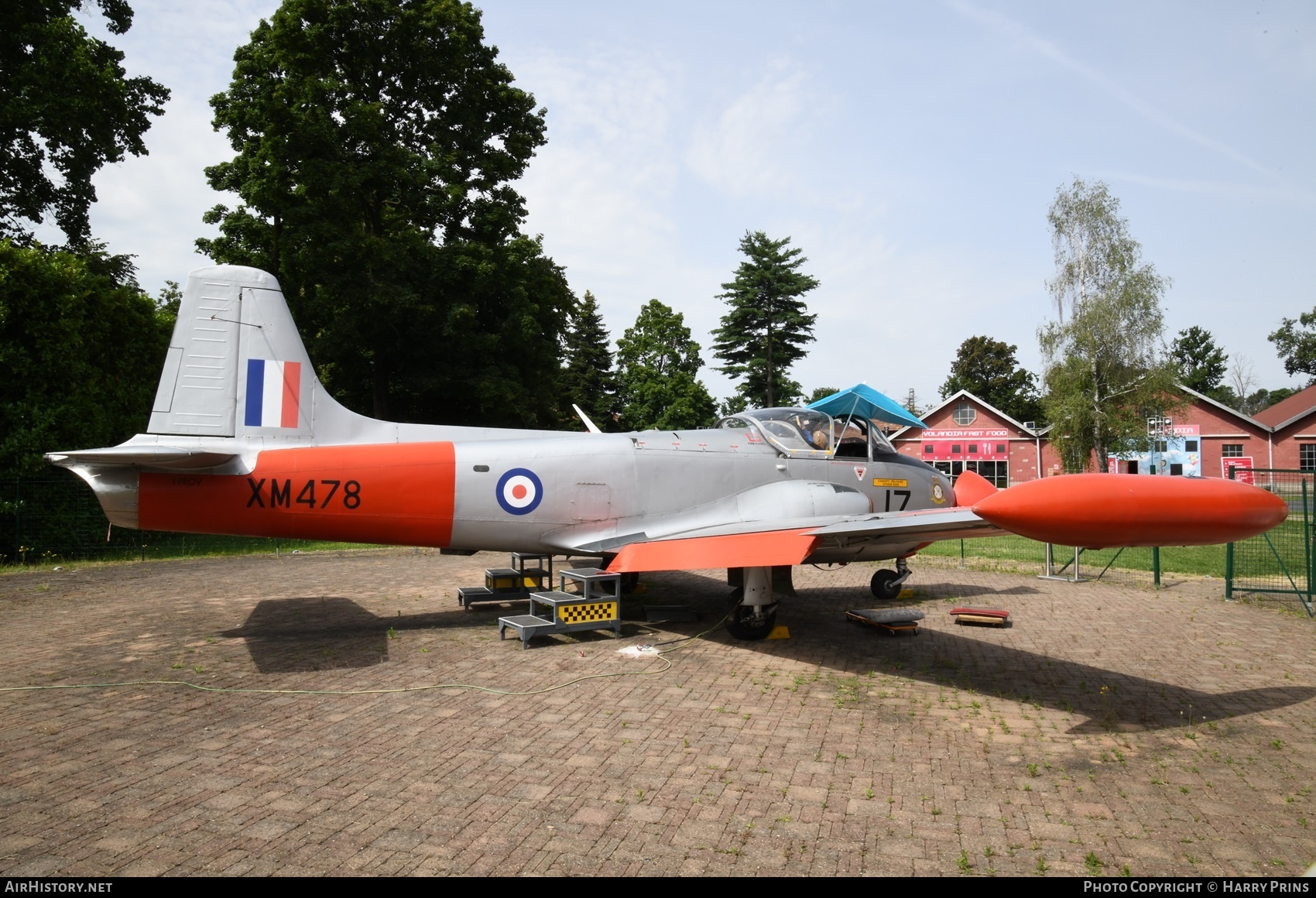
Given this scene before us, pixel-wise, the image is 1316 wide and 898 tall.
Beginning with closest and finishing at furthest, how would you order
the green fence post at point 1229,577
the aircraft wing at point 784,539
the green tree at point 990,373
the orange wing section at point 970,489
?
the aircraft wing at point 784,539 → the orange wing section at point 970,489 → the green fence post at point 1229,577 → the green tree at point 990,373

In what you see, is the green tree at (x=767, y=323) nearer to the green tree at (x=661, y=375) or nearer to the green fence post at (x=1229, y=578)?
the green tree at (x=661, y=375)

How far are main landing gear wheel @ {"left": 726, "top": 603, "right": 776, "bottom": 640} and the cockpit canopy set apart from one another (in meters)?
2.39

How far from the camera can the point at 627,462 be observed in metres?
9.35

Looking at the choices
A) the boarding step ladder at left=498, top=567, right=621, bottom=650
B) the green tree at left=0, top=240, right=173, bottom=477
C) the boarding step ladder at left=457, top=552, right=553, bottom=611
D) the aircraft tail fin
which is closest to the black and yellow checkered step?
the boarding step ladder at left=498, top=567, right=621, bottom=650

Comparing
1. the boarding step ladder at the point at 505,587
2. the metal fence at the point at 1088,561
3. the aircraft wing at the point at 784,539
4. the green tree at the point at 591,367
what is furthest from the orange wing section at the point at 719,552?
the green tree at the point at 591,367

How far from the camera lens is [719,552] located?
7832 mm

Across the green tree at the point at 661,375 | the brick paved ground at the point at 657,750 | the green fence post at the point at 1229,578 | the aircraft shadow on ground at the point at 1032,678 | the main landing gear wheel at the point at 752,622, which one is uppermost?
the green tree at the point at 661,375

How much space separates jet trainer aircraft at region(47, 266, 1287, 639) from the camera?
24.9 ft

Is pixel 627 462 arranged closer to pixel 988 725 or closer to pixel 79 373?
pixel 988 725

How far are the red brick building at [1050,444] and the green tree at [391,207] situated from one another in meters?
27.4


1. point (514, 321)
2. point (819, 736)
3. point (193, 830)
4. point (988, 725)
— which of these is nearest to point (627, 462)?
point (819, 736)

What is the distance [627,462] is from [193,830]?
612 centimetres

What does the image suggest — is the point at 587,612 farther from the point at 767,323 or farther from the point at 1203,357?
the point at 1203,357

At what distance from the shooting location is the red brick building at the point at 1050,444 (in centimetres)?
4250
